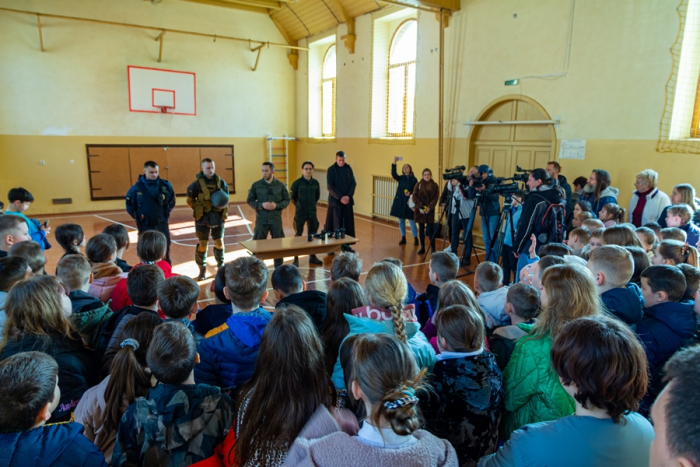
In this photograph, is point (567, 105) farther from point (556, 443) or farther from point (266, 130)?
point (266, 130)

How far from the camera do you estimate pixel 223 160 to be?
1222 centimetres

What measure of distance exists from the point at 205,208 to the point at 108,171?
6.93 meters

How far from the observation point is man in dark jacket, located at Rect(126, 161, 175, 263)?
17.3ft

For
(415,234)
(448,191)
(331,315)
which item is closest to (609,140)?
(448,191)

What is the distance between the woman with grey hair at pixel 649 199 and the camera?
4.79 m

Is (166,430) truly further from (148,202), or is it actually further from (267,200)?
(267,200)

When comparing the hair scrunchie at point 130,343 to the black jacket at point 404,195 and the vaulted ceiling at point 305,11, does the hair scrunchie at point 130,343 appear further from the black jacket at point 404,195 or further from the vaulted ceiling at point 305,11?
the vaulted ceiling at point 305,11

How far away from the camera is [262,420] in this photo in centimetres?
132

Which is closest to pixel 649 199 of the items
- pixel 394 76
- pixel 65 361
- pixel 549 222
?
pixel 549 222

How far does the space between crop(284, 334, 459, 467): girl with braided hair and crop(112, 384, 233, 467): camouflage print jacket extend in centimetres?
38

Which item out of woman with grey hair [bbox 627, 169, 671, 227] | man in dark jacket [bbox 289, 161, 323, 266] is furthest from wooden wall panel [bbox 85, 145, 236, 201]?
woman with grey hair [bbox 627, 169, 671, 227]

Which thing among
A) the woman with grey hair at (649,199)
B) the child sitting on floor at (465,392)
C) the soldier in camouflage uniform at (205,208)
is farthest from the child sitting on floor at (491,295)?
the soldier in camouflage uniform at (205,208)

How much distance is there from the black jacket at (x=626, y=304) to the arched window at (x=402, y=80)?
24.4 feet

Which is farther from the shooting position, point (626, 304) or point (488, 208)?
point (488, 208)
